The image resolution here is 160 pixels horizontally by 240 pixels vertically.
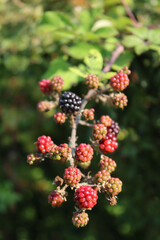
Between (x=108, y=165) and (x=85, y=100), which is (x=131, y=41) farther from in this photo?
(x=108, y=165)

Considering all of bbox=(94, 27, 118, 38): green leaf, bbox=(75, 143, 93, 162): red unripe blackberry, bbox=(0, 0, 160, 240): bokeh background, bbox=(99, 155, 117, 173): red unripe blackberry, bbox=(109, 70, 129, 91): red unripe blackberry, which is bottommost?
bbox=(0, 0, 160, 240): bokeh background

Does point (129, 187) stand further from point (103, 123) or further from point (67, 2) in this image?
point (67, 2)

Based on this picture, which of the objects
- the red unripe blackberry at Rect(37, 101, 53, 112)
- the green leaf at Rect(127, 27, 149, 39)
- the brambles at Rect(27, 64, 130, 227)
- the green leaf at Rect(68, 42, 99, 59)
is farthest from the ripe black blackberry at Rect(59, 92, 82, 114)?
the green leaf at Rect(127, 27, 149, 39)

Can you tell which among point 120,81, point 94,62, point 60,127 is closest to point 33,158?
point 120,81

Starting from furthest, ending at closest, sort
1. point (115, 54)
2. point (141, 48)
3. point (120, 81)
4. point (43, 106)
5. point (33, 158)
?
point (115, 54)
point (141, 48)
point (43, 106)
point (120, 81)
point (33, 158)

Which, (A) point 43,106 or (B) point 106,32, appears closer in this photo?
(A) point 43,106

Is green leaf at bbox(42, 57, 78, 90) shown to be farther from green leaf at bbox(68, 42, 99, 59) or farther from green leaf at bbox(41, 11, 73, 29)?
green leaf at bbox(41, 11, 73, 29)

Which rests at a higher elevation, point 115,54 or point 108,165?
point 115,54
